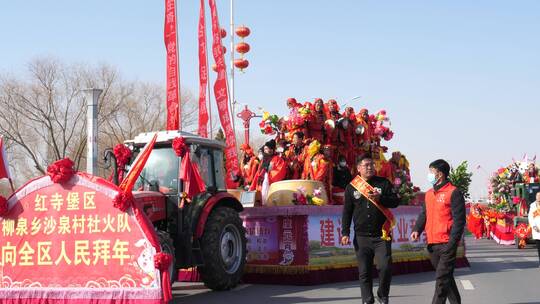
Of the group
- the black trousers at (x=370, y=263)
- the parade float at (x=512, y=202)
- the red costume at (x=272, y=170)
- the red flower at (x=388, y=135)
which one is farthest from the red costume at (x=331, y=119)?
the parade float at (x=512, y=202)

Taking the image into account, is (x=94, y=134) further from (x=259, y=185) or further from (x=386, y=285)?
(x=386, y=285)

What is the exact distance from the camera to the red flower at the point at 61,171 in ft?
27.5

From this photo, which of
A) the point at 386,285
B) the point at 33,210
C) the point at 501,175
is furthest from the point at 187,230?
Answer: the point at 501,175

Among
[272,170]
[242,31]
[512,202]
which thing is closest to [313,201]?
[272,170]

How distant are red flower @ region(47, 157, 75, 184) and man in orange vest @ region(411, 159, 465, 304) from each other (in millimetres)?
3898

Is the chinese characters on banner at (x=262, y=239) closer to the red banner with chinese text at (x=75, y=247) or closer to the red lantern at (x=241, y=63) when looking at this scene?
the red banner with chinese text at (x=75, y=247)

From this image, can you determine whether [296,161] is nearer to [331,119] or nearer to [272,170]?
[272,170]

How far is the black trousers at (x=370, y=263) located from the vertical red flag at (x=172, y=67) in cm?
902

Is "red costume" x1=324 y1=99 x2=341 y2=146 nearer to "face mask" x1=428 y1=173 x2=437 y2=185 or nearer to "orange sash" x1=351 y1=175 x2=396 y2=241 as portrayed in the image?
"orange sash" x1=351 y1=175 x2=396 y2=241

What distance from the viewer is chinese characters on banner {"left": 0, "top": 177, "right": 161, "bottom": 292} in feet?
26.5

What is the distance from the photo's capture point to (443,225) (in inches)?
310

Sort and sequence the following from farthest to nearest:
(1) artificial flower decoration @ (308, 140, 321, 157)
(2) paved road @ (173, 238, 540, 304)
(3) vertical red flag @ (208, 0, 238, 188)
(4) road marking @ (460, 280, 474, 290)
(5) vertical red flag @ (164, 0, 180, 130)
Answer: (3) vertical red flag @ (208, 0, 238, 188) < (5) vertical red flag @ (164, 0, 180, 130) < (1) artificial flower decoration @ (308, 140, 321, 157) < (4) road marking @ (460, 280, 474, 290) < (2) paved road @ (173, 238, 540, 304)

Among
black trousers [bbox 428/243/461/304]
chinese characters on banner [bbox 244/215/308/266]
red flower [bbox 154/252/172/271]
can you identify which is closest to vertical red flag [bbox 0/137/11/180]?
red flower [bbox 154/252/172/271]

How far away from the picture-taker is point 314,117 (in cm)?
1566
